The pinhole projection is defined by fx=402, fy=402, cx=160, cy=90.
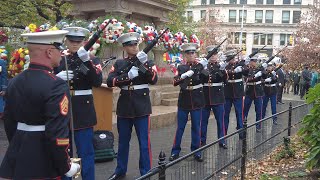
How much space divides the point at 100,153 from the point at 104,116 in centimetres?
87

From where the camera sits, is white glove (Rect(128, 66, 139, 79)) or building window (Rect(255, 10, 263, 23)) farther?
building window (Rect(255, 10, 263, 23))

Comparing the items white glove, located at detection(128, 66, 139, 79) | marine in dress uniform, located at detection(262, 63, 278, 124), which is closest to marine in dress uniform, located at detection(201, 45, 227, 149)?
white glove, located at detection(128, 66, 139, 79)

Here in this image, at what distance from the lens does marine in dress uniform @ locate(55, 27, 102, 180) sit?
5.14 metres

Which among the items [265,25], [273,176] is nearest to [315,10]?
[273,176]

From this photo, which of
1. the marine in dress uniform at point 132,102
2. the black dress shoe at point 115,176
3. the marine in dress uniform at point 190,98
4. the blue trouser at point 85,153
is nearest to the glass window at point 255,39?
the marine in dress uniform at point 190,98

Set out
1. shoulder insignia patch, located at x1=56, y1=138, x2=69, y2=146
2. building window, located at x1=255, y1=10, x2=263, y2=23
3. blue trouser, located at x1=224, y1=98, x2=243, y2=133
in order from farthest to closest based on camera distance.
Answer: building window, located at x1=255, y1=10, x2=263, y2=23, blue trouser, located at x1=224, y1=98, x2=243, y2=133, shoulder insignia patch, located at x1=56, y1=138, x2=69, y2=146

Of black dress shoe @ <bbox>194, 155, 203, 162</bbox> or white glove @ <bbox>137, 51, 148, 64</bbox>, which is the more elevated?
white glove @ <bbox>137, 51, 148, 64</bbox>

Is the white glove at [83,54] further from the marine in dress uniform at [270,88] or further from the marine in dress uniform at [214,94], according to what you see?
the marine in dress uniform at [270,88]

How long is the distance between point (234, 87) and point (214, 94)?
1.47 m

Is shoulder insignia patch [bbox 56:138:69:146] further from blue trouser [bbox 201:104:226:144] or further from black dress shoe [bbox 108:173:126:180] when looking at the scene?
blue trouser [bbox 201:104:226:144]

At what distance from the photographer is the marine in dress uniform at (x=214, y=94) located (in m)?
8.24

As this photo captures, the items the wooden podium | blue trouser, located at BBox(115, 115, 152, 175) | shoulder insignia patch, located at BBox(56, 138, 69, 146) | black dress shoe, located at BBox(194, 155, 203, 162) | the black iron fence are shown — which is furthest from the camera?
the wooden podium

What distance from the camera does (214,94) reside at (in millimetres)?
8273

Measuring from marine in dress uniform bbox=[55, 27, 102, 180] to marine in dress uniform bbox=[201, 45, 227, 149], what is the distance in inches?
128
